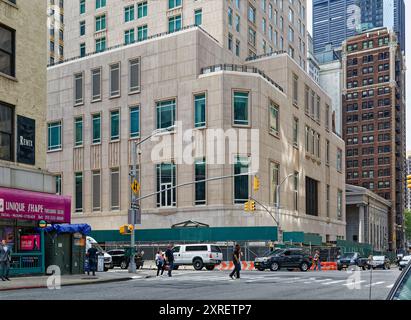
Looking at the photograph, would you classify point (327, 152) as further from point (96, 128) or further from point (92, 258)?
point (92, 258)

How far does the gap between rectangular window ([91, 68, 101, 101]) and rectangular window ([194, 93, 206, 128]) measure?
1407cm

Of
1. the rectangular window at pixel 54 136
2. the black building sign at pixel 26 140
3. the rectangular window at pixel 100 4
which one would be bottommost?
the black building sign at pixel 26 140

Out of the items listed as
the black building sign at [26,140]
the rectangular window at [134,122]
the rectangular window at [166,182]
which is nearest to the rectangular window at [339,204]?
the rectangular window at [166,182]

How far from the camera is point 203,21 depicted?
73.0 metres

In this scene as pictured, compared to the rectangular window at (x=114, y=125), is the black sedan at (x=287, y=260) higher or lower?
lower

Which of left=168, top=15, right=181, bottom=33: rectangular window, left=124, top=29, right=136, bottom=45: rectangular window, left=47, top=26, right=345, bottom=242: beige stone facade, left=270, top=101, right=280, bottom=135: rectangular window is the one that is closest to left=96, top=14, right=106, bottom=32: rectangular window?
left=124, top=29, right=136, bottom=45: rectangular window

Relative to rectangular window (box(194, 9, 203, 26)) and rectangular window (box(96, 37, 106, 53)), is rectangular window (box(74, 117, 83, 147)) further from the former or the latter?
rectangular window (box(194, 9, 203, 26))

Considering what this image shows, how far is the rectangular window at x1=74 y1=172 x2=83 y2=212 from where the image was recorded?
71938mm

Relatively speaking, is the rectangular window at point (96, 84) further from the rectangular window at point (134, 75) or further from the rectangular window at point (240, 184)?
the rectangular window at point (240, 184)

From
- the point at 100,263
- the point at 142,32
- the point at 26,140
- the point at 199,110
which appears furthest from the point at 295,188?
the point at 26,140

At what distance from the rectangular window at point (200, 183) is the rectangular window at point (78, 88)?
65.1ft

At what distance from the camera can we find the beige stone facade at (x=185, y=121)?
62.8m

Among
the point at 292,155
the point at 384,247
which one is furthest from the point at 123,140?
the point at 384,247

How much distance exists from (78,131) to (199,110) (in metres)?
18.2
